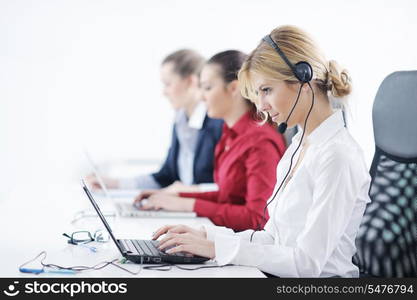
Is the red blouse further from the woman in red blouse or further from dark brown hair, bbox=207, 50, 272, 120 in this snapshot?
dark brown hair, bbox=207, 50, 272, 120

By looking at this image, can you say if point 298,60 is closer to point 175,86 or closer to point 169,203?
point 169,203

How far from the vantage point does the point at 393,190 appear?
181cm

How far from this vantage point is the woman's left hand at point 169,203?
227 cm

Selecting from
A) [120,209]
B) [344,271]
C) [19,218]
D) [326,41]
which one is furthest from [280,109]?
[326,41]

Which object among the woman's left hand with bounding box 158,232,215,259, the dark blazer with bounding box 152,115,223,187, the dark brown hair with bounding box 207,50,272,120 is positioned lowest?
the dark blazer with bounding box 152,115,223,187

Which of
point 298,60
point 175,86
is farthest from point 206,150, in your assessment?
point 298,60

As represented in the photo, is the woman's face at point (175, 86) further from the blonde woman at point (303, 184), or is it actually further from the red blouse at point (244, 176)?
the blonde woman at point (303, 184)

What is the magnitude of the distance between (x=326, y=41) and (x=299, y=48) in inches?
70.5

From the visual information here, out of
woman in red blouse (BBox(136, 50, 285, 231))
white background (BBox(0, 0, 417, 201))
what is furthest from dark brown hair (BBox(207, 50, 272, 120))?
white background (BBox(0, 0, 417, 201))

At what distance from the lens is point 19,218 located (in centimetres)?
217

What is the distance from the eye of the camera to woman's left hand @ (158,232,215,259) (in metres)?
1.43

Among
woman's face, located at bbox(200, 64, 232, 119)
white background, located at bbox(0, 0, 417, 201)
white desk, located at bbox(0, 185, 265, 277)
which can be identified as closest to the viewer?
white desk, located at bbox(0, 185, 265, 277)

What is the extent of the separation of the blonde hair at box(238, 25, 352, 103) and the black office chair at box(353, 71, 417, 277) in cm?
23

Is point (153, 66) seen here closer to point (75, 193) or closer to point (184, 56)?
point (184, 56)
